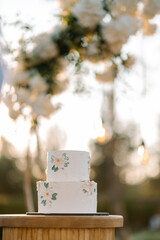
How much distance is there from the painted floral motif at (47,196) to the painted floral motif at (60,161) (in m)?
0.11

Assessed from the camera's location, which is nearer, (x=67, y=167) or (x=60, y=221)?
(x=60, y=221)

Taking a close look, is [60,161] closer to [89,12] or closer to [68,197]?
[68,197]

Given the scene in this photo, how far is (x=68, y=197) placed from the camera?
9.84 feet

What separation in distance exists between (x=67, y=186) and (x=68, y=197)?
0.20 ft

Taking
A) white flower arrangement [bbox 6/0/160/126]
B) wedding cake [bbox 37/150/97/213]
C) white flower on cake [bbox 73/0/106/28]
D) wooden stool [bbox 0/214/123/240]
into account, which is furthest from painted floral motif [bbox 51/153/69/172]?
white flower on cake [bbox 73/0/106/28]

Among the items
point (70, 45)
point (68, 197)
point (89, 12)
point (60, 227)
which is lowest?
point (60, 227)

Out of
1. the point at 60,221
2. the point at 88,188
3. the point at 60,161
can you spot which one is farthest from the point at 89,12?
the point at 60,221

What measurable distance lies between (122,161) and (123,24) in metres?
12.1

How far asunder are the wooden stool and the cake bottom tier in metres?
0.15

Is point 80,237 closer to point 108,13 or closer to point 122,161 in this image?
point 108,13

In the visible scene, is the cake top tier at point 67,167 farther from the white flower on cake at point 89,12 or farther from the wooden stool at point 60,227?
the white flower on cake at point 89,12

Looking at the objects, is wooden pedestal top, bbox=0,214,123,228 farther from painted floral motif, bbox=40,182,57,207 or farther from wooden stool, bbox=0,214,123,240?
painted floral motif, bbox=40,182,57,207

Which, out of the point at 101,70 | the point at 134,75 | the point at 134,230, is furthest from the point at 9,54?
the point at 134,230

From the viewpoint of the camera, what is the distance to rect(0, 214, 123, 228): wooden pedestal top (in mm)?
2805
